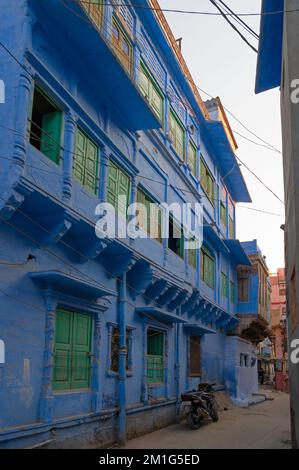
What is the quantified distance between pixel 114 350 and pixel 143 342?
1.72 meters

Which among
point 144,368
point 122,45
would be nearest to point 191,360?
point 144,368

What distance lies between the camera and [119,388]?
418 inches

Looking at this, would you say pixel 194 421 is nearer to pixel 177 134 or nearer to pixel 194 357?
pixel 194 357

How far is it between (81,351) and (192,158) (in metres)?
10.0

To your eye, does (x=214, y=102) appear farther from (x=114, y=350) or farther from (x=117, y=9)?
(x=114, y=350)

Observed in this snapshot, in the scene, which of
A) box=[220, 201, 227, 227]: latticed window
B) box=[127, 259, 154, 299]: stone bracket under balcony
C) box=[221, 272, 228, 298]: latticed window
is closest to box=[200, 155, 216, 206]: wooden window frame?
box=[220, 201, 227, 227]: latticed window

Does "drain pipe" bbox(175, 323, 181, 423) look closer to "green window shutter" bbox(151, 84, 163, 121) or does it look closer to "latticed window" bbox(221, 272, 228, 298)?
"green window shutter" bbox(151, 84, 163, 121)

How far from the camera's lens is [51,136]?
8930mm

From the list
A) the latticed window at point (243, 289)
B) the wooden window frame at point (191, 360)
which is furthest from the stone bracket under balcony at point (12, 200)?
the latticed window at point (243, 289)

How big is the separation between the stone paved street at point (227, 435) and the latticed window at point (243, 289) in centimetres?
776

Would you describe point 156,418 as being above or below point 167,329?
below

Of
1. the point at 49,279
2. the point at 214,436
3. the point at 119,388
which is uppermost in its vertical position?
the point at 49,279
